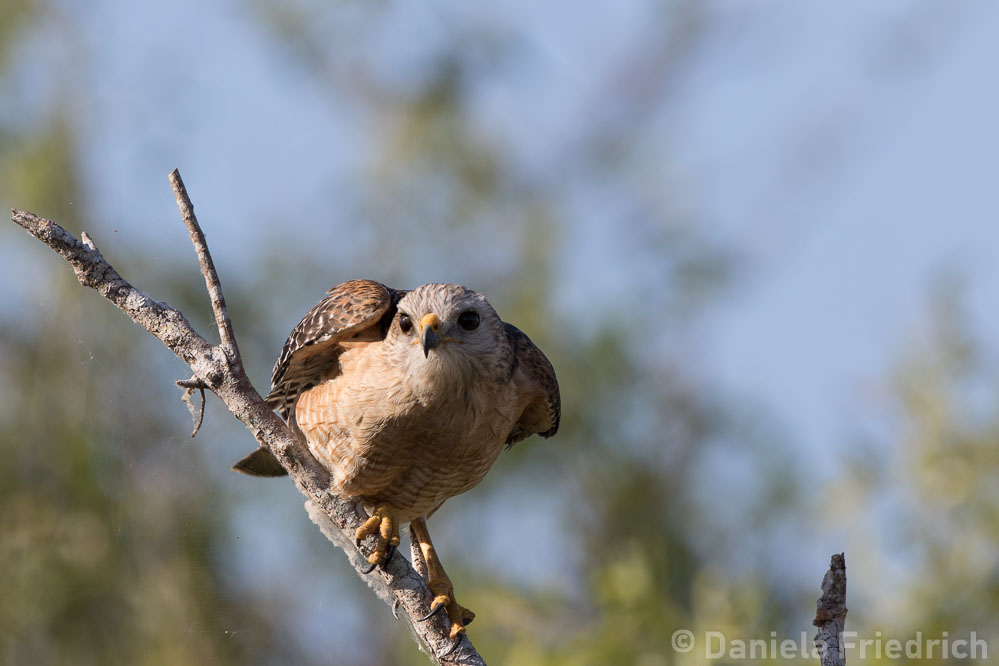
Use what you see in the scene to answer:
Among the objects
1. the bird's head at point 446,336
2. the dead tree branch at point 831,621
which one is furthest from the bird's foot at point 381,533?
the dead tree branch at point 831,621

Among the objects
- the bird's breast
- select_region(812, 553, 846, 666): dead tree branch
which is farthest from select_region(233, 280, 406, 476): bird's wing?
select_region(812, 553, 846, 666): dead tree branch

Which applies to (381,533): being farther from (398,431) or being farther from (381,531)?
(398,431)

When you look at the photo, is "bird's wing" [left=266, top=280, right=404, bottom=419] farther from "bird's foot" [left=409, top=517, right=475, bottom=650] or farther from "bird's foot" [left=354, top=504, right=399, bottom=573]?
"bird's foot" [left=409, top=517, right=475, bottom=650]

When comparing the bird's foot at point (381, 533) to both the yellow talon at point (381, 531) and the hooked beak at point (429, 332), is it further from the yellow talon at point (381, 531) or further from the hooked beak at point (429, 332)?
the hooked beak at point (429, 332)

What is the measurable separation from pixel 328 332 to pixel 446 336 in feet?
1.78

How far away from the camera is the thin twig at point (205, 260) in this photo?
335 centimetres

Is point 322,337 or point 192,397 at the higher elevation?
point 322,337

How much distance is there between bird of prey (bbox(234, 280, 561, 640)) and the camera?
4023mm

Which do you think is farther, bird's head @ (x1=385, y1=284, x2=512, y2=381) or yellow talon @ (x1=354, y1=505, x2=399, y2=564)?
bird's head @ (x1=385, y1=284, x2=512, y2=381)

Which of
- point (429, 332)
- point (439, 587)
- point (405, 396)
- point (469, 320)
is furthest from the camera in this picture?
point (439, 587)

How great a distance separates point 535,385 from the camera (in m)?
4.53

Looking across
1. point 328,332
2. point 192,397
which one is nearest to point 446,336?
point 328,332

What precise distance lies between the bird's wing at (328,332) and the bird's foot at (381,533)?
700 millimetres

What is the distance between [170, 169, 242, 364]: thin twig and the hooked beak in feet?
2.38
